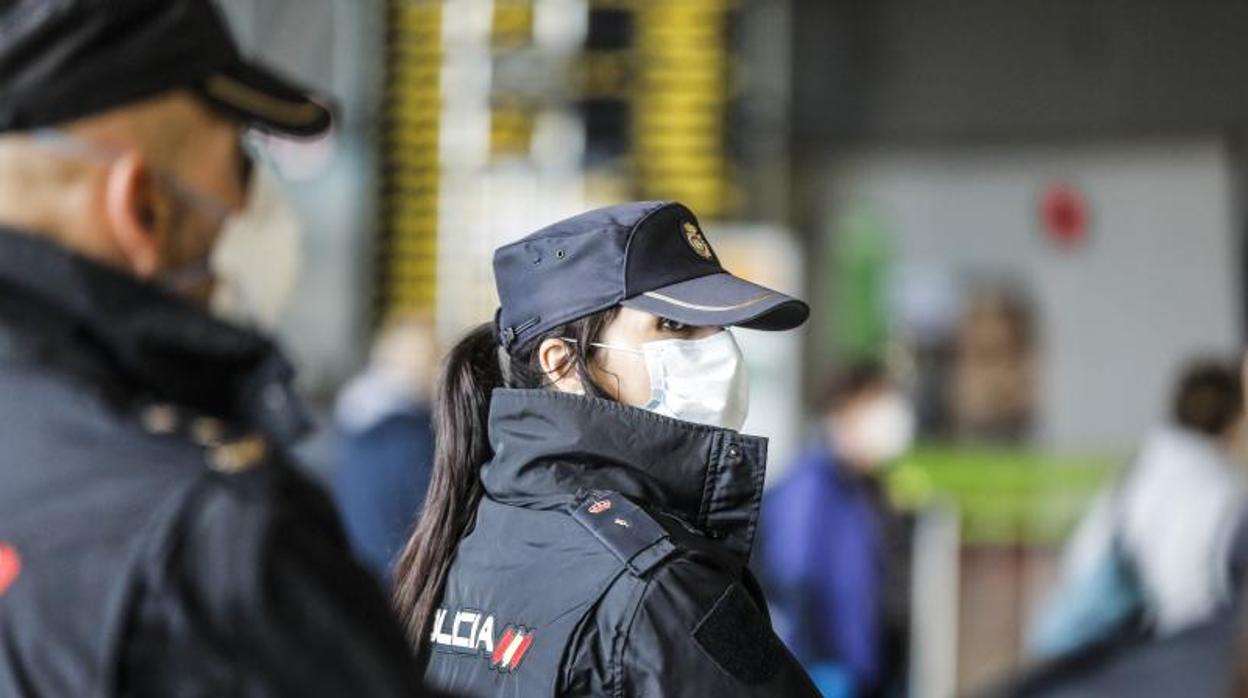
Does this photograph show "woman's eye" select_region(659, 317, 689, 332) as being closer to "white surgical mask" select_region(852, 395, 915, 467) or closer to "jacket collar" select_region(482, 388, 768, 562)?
"jacket collar" select_region(482, 388, 768, 562)

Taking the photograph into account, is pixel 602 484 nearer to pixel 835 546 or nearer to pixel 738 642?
pixel 738 642

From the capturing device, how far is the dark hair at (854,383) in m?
5.84

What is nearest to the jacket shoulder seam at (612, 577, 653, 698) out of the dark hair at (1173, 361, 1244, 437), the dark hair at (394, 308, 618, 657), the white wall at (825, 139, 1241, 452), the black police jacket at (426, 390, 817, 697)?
the black police jacket at (426, 390, 817, 697)

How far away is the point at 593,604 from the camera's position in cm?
211

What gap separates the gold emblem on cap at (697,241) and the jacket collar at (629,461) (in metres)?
0.23

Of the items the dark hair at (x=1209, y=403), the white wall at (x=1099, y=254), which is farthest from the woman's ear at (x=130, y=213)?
the white wall at (x=1099, y=254)

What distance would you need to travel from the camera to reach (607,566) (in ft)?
6.97

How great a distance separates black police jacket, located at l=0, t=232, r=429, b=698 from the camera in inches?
49.6

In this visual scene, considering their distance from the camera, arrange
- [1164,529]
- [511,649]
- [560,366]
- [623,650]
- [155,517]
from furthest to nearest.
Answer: [1164,529] → [560,366] → [511,649] → [623,650] → [155,517]

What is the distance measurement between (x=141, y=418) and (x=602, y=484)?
1014 mm

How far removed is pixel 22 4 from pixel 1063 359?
10100 mm

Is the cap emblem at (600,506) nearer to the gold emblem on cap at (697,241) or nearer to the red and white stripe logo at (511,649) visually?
the red and white stripe logo at (511,649)

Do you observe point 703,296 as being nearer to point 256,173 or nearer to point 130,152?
point 256,173

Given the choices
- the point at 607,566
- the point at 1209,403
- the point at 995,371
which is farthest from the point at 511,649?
the point at 995,371
